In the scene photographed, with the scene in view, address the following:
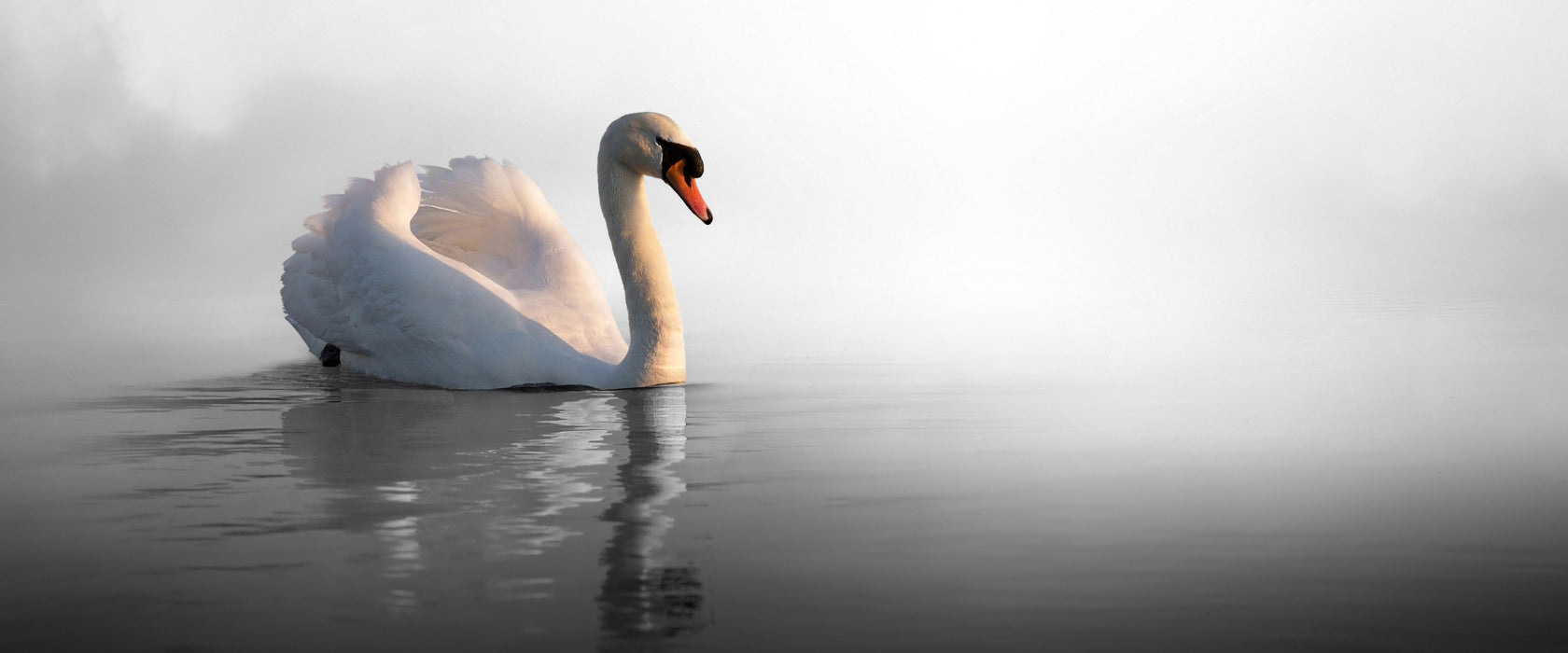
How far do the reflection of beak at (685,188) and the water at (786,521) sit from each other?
1.21 m

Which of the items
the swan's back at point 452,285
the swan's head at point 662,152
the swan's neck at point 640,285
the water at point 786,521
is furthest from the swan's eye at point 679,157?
the water at point 786,521

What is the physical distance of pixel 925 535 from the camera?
17.5 feet

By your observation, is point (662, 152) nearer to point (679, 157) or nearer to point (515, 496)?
point (679, 157)

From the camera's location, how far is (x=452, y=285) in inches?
391

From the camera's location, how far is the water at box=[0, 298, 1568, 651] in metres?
4.17

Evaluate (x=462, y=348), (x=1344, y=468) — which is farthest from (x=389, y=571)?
(x=462, y=348)

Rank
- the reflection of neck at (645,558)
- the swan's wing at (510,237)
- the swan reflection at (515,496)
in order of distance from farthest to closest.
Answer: the swan's wing at (510,237)
the swan reflection at (515,496)
the reflection of neck at (645,558)

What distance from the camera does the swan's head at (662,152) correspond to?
9711mm

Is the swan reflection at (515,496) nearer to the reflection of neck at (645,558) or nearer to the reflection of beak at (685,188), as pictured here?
the reflection of neck at (645,558)

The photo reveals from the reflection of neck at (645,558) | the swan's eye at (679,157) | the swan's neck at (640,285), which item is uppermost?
the swan's eye at (679,157)

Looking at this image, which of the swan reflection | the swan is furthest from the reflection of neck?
the swan

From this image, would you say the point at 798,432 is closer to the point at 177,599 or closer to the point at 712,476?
the point at 712,476

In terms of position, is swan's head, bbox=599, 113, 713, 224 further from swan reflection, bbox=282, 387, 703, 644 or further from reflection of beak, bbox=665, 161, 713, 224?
swan reflection, bbox=282, 387, 703, 644

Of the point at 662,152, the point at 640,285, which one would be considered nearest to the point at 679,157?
the point at 662,152
